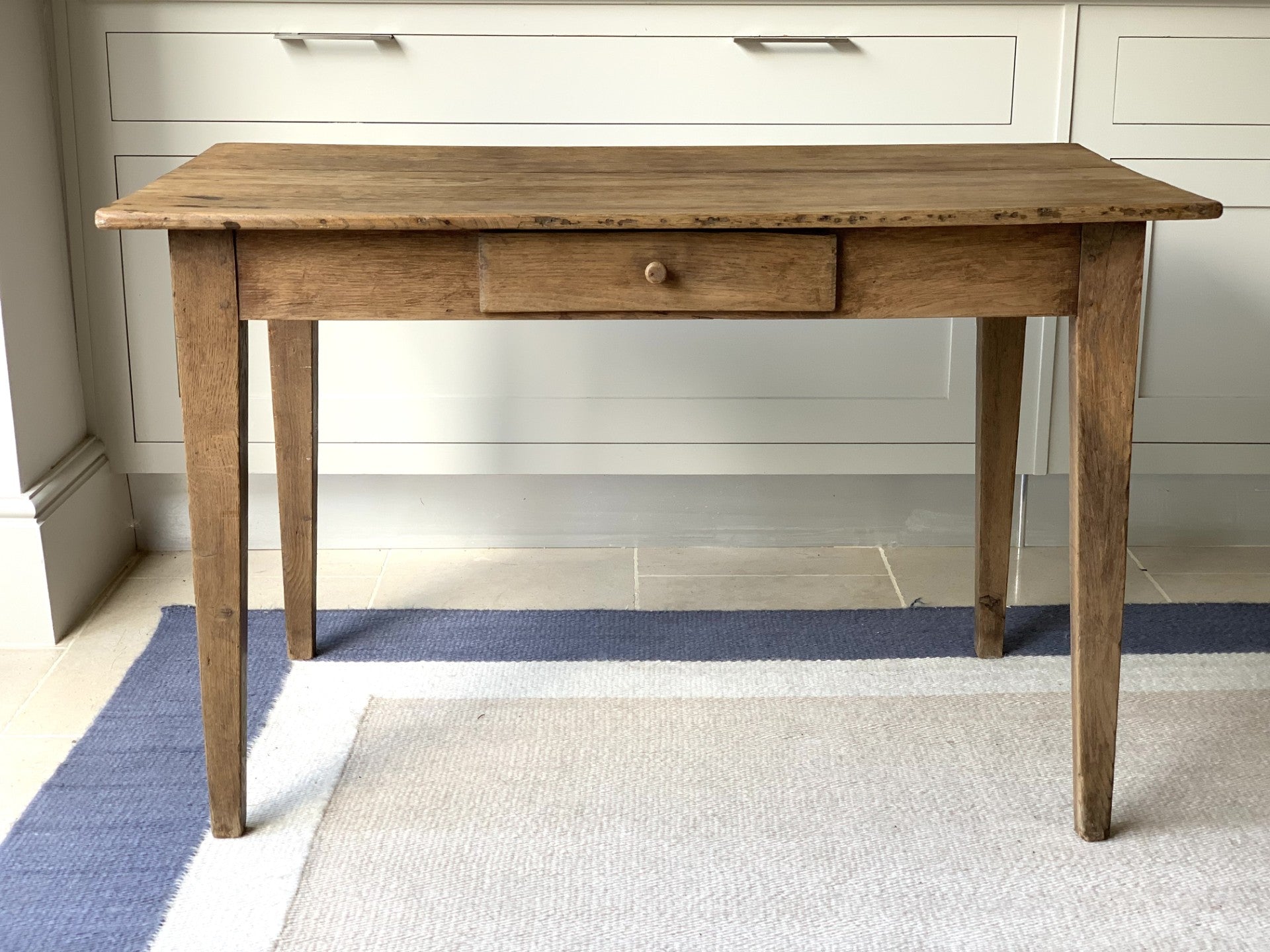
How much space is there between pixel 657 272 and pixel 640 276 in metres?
0.02

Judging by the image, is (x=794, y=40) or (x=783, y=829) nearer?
(x=783, y=829)

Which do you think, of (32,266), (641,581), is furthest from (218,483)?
(641,581)

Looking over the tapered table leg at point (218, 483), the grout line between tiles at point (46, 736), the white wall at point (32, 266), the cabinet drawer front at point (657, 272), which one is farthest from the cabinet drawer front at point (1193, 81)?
the grout line between tiles at point (46, 736)

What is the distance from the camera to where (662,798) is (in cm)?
150

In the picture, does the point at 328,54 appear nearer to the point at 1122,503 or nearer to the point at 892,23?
the point at 892,23

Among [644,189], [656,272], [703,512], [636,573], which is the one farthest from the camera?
[703,512]

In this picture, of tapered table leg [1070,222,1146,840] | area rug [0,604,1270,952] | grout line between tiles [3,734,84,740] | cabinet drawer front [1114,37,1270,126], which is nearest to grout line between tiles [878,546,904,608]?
area rug [0,604,1270,952]

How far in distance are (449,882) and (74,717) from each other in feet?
2.20

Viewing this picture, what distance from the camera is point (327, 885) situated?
4.42 feet

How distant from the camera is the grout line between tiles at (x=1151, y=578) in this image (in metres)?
2.11

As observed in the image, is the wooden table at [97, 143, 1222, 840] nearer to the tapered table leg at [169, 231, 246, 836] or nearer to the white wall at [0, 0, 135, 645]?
the tapered table leg at [169, 231, 246, 836]

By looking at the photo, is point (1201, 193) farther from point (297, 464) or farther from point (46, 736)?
point (46, 736)

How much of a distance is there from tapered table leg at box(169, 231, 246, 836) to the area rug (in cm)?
11

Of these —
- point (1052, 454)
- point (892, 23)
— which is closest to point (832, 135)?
point (892, 23)
